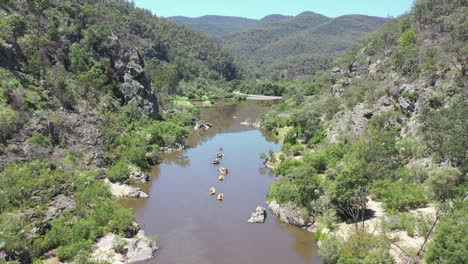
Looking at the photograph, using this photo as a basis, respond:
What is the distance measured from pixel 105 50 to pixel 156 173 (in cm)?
3598

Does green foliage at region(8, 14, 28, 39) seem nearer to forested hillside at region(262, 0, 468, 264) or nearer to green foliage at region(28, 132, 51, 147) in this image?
green foliage at region(28, 132, 51, 147)

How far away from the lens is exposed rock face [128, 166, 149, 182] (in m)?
45.8

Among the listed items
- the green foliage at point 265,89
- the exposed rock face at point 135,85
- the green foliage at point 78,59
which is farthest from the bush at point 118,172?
the green foliage at point 265,89

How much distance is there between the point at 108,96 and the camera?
207 feet

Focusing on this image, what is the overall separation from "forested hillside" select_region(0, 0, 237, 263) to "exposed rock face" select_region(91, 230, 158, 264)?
0.87 meters

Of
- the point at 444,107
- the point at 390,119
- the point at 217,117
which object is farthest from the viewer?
the point at 217,117

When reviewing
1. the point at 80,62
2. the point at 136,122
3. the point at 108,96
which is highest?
the point at 80,62

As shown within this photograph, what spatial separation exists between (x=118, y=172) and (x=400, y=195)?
30.1 metres

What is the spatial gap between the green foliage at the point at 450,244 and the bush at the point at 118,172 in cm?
3224

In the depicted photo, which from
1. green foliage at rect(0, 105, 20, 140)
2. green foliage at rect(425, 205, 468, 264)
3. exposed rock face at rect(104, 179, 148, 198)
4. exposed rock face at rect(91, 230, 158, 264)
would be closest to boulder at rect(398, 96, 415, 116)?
green foliage at rect(425, 205, 468, 264)

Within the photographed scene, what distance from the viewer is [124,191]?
40.2 meters

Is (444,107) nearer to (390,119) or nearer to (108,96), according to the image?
(390,119)

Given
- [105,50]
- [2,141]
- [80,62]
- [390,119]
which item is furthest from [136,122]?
[390,119]

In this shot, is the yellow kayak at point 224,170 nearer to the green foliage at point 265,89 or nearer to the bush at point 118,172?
the bush at point 118,172
